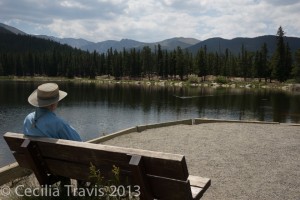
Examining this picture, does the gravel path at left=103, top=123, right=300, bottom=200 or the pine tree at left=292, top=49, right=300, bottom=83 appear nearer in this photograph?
the gravel path at left=103, top=123, right=300, bottom=200

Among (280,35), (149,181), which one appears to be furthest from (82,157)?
(280,35)

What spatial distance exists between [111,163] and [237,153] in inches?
311

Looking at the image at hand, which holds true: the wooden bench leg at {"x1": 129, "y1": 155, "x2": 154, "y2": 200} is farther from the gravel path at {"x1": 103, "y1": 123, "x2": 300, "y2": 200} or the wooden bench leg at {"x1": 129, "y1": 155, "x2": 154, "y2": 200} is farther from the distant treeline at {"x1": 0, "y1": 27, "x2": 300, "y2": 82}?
the distant treeline at {"x1": 0, "y1": 27, "x2": 300, "y2": 82}

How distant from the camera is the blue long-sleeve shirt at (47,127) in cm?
535

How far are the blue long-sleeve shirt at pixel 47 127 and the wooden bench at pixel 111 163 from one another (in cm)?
17

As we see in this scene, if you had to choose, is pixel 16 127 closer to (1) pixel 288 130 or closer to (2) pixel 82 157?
(1) pixel 288 130

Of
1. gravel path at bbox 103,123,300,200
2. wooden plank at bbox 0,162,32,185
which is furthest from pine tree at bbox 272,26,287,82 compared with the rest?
wooden plank at bbox 0,162,32,185

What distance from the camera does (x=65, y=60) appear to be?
519 ft

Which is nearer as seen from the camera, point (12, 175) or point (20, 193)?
point (20, 193)

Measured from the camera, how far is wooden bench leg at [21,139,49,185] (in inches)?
201

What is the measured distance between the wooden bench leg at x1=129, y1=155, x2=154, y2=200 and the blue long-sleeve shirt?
1.67 meters

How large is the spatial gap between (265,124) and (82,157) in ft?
49.4

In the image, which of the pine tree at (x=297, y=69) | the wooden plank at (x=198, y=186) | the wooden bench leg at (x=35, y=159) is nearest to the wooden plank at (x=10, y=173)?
the wooden bench leg at (x=35, y=159)

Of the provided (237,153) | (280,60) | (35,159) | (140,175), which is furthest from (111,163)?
(280,60)
